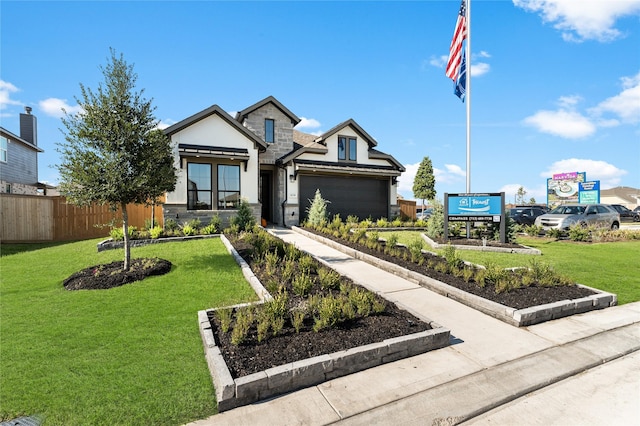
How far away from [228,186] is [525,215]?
20.6 m

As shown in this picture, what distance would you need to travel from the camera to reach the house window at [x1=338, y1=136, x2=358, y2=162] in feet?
60.3

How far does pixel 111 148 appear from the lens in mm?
6984

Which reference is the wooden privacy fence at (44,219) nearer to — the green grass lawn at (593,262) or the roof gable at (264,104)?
the roof gable at (264,104)

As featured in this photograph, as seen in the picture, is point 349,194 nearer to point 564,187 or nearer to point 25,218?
point 25,218

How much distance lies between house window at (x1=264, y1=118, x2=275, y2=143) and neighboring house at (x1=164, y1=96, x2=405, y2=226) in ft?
0.19

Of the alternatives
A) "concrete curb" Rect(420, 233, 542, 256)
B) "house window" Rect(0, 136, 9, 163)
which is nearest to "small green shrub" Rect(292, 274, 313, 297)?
"concrete curb" Rect(420, 233, 542, 256)

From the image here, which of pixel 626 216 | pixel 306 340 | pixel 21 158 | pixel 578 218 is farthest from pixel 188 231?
pixel 626 216

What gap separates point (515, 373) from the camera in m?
3.57

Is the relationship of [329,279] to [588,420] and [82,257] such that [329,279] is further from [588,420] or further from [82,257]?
[82,257]

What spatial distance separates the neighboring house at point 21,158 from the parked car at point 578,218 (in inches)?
1263

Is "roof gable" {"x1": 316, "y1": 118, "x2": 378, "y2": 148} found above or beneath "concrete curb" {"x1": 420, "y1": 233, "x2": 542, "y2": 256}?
above

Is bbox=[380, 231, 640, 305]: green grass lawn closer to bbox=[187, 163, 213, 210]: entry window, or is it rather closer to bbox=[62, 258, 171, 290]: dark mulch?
bbox=[62, 258, 171, 290]: dark mulch

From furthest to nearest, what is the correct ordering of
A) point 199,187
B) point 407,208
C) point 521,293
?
1. point 407,208
2. point 199,187
3. point 521,293

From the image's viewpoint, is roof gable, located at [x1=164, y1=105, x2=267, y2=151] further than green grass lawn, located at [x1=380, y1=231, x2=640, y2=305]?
Yes
